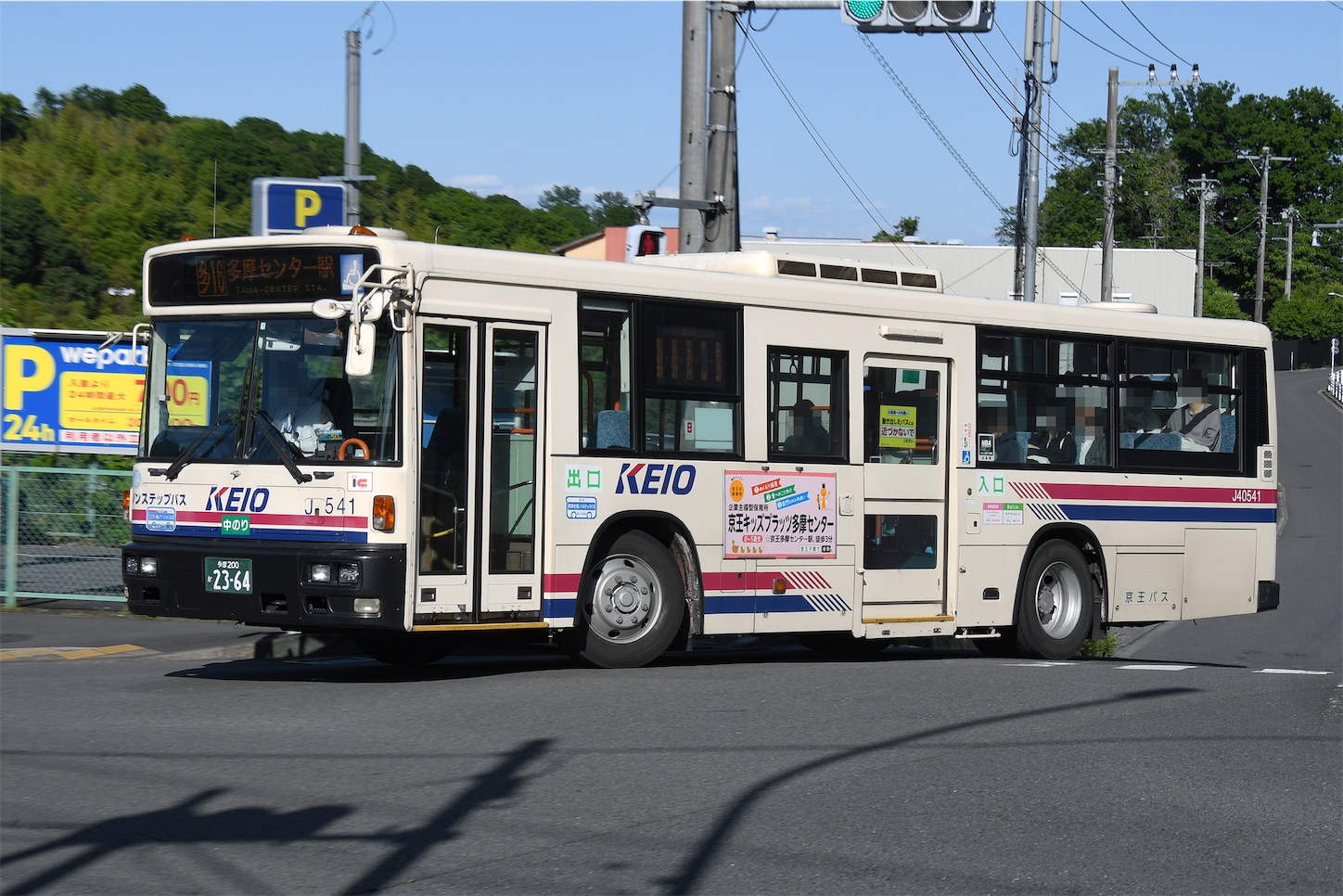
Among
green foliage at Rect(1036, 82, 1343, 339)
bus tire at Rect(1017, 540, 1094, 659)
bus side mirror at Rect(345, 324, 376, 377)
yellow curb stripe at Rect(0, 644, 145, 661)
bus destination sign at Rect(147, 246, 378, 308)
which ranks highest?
green foliage at Rect(1036, 82, 1343, 339)

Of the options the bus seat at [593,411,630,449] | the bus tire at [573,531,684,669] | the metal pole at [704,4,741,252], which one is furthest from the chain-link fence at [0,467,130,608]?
the metal pole at [704,4,741,252]

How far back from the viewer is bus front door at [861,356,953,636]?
13031 mm

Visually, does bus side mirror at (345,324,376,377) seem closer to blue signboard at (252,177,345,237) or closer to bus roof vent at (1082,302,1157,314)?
blue signboard at (252,177,345,237)

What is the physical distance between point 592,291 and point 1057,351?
5.02 m

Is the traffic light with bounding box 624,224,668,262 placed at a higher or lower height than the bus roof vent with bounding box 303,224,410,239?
higher

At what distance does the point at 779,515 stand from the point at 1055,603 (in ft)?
11.6

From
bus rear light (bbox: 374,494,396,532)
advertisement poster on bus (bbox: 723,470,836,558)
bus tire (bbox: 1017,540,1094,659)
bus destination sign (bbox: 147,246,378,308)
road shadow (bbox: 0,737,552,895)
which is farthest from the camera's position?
bus tire (bbox: 1017,540,1094,659)

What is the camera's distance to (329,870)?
600 centimetres

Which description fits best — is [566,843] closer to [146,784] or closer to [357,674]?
[146,784]

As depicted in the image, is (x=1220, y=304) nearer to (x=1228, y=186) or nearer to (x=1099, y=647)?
(x=1228, y=186)

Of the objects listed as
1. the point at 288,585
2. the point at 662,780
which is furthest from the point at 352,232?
the point at 662,780

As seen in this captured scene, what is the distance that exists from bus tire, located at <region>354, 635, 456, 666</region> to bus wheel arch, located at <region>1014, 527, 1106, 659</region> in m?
5.16

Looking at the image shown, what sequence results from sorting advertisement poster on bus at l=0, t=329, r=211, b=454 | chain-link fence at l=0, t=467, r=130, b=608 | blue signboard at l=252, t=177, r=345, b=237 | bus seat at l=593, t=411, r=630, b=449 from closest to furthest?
1. bus seat at l=593, t=411, r=630, b=449
2. blue signboard at l=252, t=177, r=345, b=237
3. chain-link fence at l=0, t=467, r=130, b=608
4. advertisement poster on bus at l=0, t=329, r=211, b=454

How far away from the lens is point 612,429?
1139 cm
